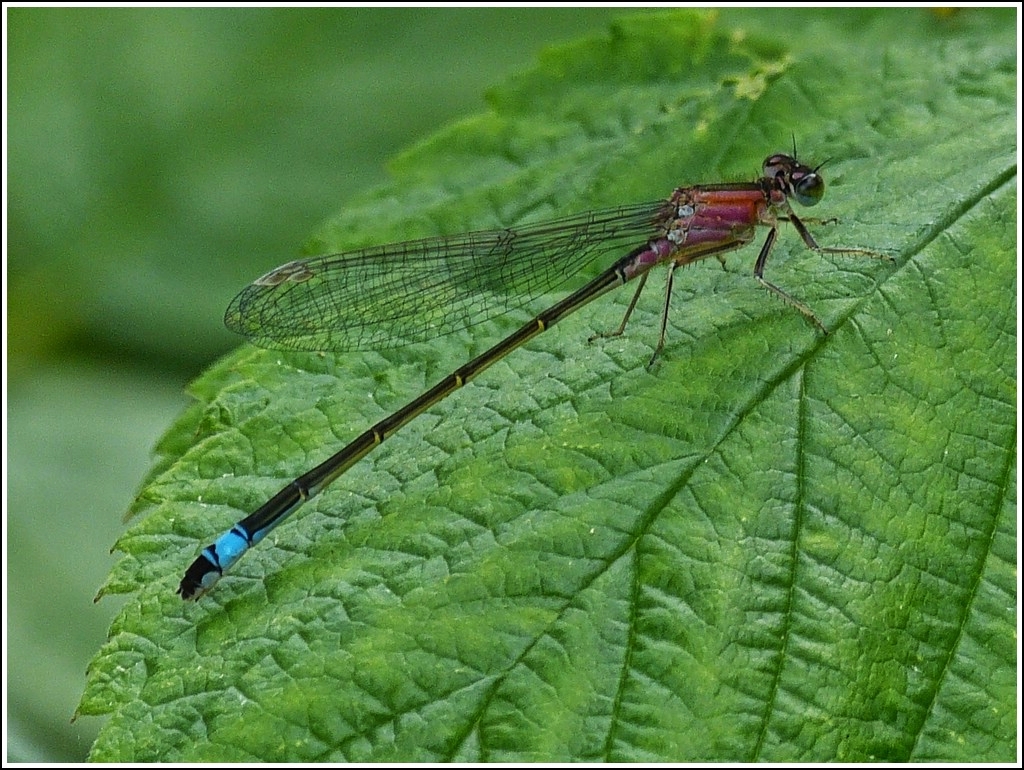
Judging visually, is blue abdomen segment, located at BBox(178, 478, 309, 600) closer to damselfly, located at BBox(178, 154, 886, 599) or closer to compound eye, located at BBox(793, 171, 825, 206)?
damselfly, located at BBox(178, 154, 886, 599)

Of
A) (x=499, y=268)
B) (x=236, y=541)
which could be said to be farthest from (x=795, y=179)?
(x=236, y=541)

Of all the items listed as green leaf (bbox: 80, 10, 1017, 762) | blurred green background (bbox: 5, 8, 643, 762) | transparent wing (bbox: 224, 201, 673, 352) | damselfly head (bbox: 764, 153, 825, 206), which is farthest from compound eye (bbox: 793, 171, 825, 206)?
blurred green background (bbox: 5, 8, 643, 762)

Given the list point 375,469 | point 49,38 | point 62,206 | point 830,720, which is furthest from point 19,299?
point 830,720

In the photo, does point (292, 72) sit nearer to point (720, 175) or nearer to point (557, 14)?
point (557, 14)

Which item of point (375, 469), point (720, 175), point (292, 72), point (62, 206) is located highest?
point (292, 72)

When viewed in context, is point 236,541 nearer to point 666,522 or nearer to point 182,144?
point 666,522
